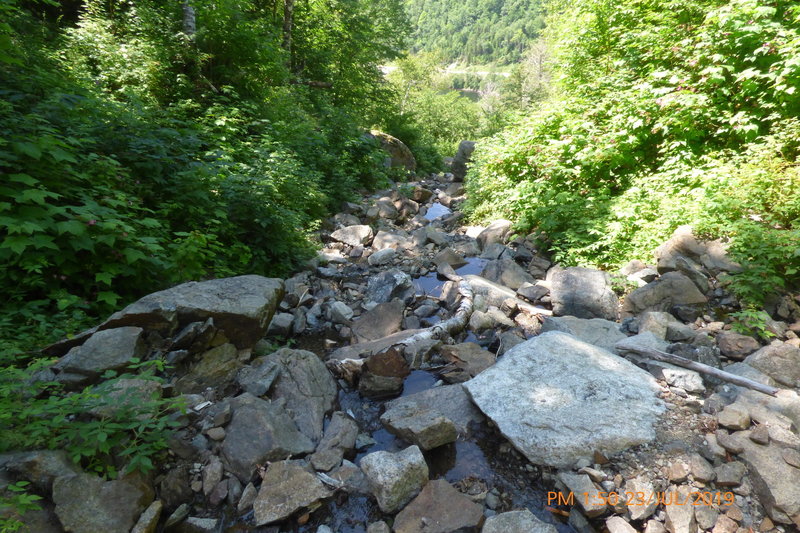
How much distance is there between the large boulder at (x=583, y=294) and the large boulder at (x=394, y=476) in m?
3.73

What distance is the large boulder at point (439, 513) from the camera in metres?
2.60

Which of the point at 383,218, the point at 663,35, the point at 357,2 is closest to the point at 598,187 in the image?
the point at 663,35

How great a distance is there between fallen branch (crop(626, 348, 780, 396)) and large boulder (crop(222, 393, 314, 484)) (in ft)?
12.1

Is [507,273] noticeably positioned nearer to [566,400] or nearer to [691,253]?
[691,253]

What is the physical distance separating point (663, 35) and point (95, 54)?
1198 centimetres

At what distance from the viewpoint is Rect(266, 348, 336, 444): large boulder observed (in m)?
3.52

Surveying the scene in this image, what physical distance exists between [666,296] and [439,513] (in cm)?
449

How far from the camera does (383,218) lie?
11.1 m

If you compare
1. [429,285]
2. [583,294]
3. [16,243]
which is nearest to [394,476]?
[16,243]

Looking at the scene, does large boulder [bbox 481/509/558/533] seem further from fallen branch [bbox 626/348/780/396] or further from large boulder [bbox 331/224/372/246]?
large boulder [bbox 331/224/372/246]

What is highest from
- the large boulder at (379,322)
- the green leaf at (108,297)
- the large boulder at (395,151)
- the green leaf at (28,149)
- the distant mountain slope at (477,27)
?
the distant mountain slope at (477,27)

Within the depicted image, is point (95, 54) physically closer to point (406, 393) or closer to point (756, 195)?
point (406, 393)

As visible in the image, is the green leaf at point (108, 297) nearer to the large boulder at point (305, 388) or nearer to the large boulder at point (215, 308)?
the large boulder at point (215, 308)

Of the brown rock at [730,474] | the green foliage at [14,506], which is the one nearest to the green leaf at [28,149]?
Answer: the green foliage at [14,506]
